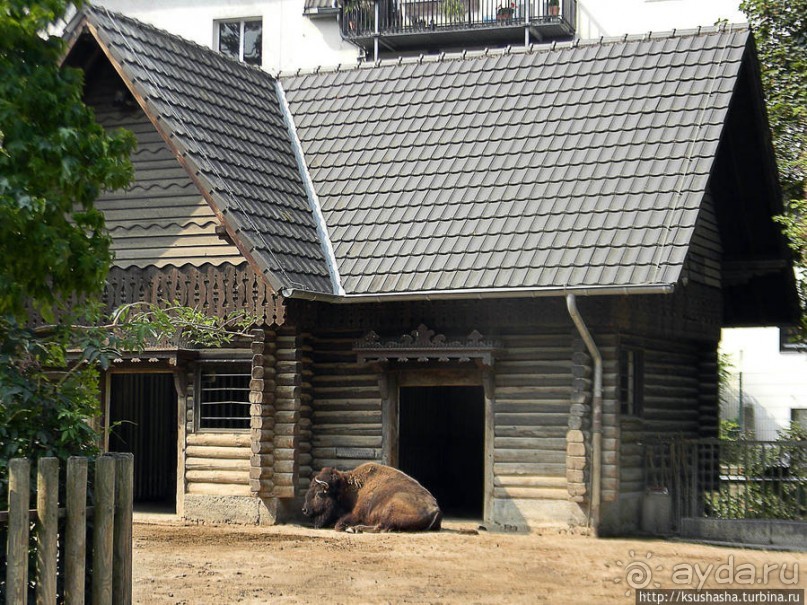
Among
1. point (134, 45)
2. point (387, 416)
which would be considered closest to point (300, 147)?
point (134, 45)

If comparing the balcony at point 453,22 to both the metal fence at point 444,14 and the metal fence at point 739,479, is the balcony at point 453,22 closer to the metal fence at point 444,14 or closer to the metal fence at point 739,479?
the metal fence at point 444,14

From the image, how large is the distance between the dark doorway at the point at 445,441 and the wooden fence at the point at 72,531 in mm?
13903

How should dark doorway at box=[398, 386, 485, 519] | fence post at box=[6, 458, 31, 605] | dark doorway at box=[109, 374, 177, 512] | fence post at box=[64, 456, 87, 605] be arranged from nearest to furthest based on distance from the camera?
fence post at box=[6, 458, 31, 605]
fence post at box=[64, 456, 87, 605]
dark doorway at box=[109, 374, 177, 512]
dark doorway at box=[398, 386, 485, 519]

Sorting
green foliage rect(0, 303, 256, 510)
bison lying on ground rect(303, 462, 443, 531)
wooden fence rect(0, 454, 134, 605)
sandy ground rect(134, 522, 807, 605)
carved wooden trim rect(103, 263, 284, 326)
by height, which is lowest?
sandy ground rect(134, 522, 807, 605)

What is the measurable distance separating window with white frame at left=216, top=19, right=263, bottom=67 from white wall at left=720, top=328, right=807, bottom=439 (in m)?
15.9

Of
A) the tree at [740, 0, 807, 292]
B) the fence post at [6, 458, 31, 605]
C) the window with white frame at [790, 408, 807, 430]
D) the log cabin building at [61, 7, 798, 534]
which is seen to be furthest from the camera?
the window with white frame at [790, 408, 807, 430]

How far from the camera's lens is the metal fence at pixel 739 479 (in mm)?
17344

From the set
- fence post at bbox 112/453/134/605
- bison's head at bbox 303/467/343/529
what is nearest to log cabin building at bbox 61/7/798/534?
bison's head at bbox 303/467/343/529

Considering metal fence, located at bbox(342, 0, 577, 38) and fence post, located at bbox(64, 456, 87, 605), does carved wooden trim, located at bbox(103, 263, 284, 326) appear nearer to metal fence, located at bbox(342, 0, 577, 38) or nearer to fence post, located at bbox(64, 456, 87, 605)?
fence post, located at bbox(64, 456, 87, 605)

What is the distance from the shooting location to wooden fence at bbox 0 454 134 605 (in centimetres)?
764

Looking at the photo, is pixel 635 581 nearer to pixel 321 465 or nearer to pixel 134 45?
pixel 321 465

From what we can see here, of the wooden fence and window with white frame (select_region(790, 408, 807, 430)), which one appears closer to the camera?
the wooden fence

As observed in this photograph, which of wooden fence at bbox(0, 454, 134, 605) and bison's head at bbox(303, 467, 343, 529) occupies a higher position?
wooden fence at bbox(0, 454, 134, 605)

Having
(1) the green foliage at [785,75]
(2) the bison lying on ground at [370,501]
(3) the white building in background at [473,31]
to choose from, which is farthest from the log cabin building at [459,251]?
(3) the white building in background at [473,31]
